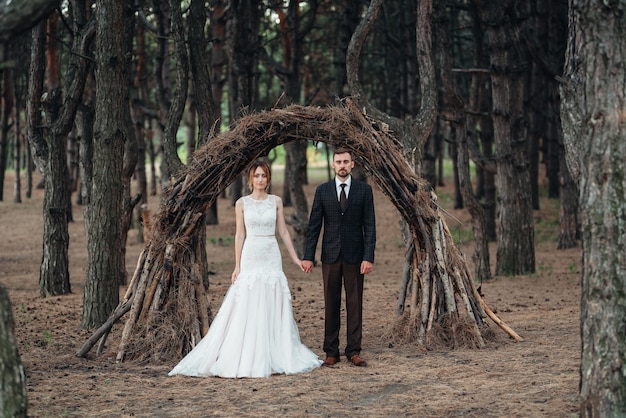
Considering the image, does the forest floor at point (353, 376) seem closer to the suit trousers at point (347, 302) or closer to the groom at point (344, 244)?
the suit trousers at point (347, 302)

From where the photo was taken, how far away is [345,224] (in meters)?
9.06

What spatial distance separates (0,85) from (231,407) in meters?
26.6

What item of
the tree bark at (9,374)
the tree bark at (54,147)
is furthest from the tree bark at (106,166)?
the tree bark at (9,374)

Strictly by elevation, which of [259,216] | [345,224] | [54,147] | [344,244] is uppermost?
[54,147]

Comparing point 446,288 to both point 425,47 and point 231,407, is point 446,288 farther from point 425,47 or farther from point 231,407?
point 425,47

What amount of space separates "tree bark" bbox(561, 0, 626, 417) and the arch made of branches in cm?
388

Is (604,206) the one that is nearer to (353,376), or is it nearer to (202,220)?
(353,376)

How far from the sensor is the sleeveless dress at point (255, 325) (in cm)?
877

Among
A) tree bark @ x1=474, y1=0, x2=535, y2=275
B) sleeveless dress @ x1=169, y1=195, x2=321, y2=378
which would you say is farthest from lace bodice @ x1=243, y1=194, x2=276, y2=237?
tree bark @ x1=474, y1=0, x2=535, y2=275

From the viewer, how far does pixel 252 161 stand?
10.1 m

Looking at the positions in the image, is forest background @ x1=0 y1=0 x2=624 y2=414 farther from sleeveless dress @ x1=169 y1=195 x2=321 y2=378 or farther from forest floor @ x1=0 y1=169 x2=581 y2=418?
sleeveless dress @ x1=169 y1=195 x2=321 y2=378

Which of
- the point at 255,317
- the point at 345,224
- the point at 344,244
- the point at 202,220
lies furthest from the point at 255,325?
the point at 202,220

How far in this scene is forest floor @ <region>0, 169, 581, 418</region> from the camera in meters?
A: 7.27

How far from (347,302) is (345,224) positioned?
78 centimetres
